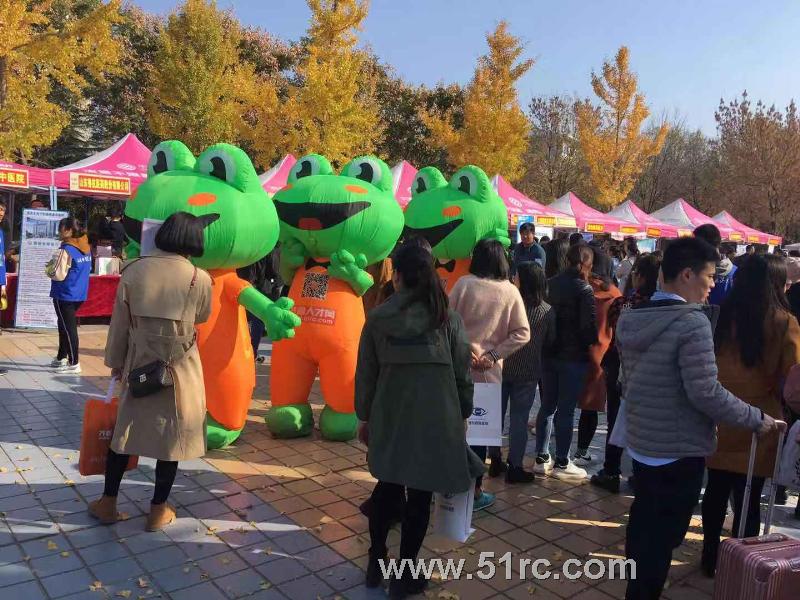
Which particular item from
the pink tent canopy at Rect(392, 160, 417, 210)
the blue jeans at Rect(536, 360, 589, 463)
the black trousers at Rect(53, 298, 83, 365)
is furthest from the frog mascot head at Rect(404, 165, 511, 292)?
the pink tent canopy at Rect(392, 160, 417, 210)

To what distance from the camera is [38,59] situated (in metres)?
13.9

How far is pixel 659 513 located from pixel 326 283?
3.08m

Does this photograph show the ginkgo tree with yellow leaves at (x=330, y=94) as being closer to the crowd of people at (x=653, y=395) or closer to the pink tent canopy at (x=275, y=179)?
the pink tent canopy at (x=275, y=179)

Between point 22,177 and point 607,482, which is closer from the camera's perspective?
point 607,482

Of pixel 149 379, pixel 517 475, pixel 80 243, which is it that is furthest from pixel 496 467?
pixel 80 243

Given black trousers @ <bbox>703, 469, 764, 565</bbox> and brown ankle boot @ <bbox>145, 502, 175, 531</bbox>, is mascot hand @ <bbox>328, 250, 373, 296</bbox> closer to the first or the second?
brown ankle boot @ <bbox>145, 502, 175, 531</bbox>

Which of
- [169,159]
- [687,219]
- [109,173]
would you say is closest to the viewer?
[169,159]

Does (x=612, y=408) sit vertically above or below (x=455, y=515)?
above

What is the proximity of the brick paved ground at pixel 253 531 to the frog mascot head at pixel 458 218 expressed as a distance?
198 cm

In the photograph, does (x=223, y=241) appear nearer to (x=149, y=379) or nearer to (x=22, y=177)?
(x=149, y=379)

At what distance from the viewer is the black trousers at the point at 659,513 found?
2570mm

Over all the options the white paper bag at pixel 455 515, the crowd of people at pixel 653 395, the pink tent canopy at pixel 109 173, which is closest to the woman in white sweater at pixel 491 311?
the crowd of people at pixel 653 395

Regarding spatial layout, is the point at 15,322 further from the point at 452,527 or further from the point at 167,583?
the point at 452,527

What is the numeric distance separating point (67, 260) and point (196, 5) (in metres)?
19.1
